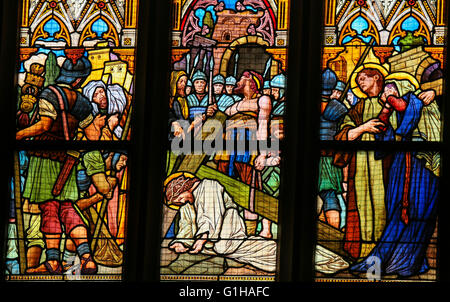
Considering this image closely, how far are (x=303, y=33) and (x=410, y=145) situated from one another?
3.41ft

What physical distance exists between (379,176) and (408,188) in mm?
207

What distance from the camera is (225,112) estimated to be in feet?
24.4

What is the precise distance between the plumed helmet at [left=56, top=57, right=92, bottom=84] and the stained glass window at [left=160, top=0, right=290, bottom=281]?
61cm

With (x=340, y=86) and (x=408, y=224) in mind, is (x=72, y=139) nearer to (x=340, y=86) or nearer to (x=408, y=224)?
(x=340, y=86)

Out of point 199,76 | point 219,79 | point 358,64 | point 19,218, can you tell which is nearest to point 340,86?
point 358,64

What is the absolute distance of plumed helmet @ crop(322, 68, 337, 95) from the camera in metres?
7.38

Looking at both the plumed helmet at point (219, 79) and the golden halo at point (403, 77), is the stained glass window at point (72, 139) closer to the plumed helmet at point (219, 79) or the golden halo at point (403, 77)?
the plumed helmet at point (219, 79)

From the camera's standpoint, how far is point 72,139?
746 cm

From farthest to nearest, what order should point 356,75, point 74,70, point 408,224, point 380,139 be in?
point 74,70 < point 356,75 < point 380,139 < point 408,224

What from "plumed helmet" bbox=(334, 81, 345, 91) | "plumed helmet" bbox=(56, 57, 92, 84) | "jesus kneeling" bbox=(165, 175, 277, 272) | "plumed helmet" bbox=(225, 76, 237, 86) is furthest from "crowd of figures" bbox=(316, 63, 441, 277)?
"plumed helmet" bbox=(56, 57, 92, 84)

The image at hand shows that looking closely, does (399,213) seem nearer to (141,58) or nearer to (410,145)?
(410,145)

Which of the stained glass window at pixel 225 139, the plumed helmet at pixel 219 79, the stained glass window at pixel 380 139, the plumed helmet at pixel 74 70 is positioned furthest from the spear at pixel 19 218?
the stained glass window at pixel 380 139

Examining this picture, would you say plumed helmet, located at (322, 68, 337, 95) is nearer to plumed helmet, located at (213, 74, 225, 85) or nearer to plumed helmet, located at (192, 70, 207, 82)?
plumed helmet, located at (213, 74, 225, 85)

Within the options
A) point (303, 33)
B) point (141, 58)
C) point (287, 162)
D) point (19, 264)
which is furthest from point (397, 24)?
point (19, 264)
